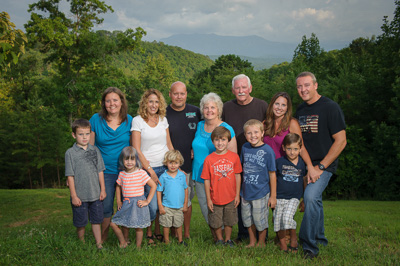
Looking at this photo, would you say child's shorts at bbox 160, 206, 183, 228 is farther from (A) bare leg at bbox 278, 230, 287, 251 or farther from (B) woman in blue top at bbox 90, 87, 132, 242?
(A) bare leg at bbox 278, 230, 287, 251

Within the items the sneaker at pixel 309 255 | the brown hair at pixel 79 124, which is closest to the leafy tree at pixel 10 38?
the brown hair at pixel 79 124

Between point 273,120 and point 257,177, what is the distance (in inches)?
39.9

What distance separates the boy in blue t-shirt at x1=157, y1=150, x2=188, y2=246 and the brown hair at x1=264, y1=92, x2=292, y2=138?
5.14 feet

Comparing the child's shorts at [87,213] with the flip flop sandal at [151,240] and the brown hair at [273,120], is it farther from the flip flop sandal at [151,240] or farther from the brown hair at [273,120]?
the brown hair at [273,120]

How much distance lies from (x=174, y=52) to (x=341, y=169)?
A: 114052 mm

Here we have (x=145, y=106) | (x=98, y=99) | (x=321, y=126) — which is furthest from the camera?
(x=98, y=99)

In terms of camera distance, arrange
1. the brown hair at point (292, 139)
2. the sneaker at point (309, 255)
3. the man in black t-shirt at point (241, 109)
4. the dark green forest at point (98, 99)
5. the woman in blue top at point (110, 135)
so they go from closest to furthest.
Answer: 1. the sneaker at point (309, 255)
2. the brown hair at point (292, 139)
3. the woman in blue top at point (110, 135)
4. the man in black t-shirt at point (241, 109)
5. the dark green forest at point (98, 99)

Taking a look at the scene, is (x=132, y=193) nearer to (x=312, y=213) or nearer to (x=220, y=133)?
(x=220, y=133)

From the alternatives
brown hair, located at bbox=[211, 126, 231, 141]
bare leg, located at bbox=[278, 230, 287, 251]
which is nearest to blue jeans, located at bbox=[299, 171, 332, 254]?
bare leg, located at bbox=[278, 230, 287, 251]

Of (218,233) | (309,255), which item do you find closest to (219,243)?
(218,233)

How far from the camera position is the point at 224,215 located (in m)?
4.96

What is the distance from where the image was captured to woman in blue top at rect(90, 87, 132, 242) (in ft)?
16.0

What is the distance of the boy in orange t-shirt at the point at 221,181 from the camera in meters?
4.73

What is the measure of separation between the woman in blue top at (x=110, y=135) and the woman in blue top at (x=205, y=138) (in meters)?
1.21
